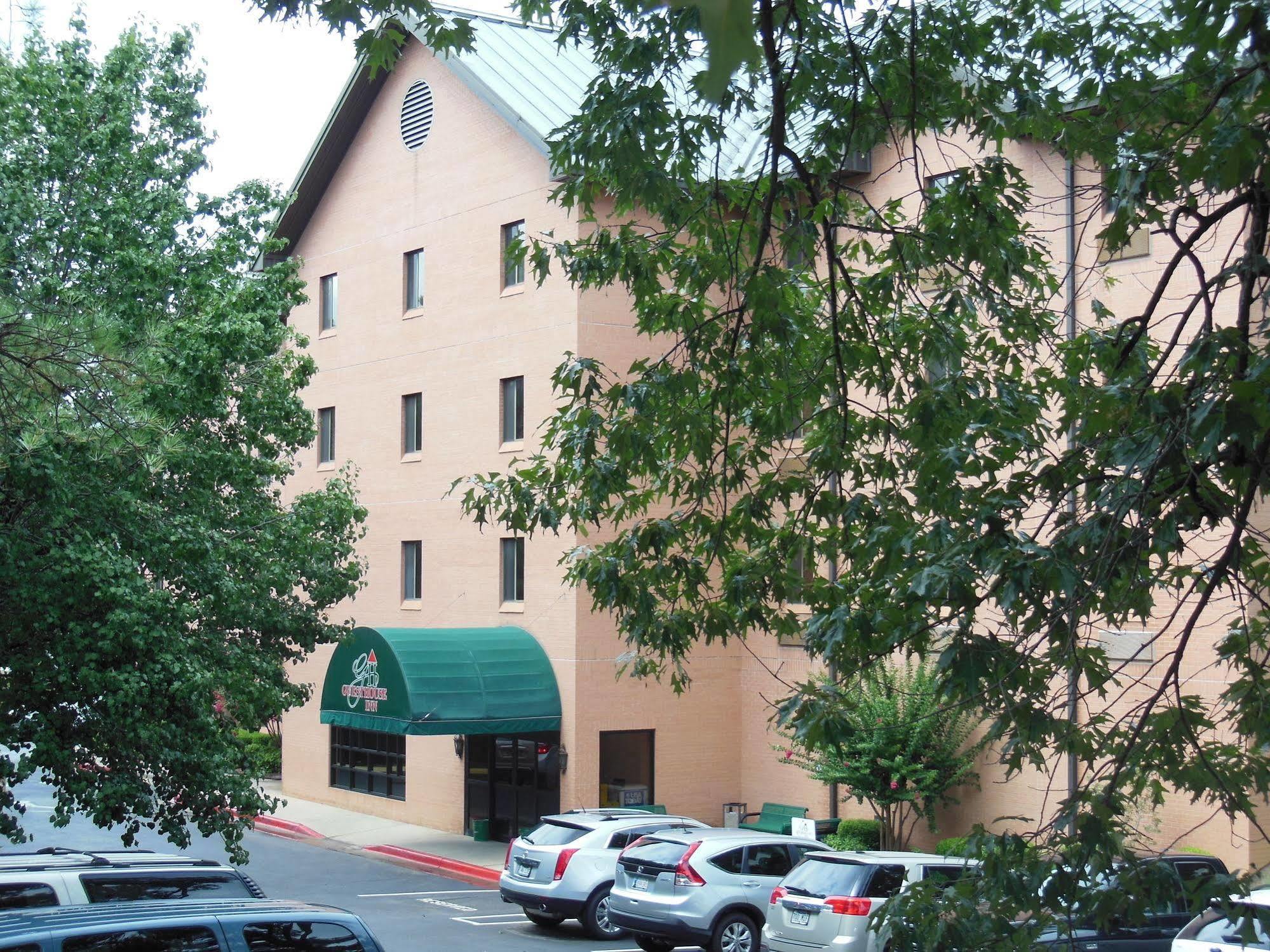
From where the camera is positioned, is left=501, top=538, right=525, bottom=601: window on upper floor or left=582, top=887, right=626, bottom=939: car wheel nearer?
left=582, top=887, right=626, bottom=939: car wheel

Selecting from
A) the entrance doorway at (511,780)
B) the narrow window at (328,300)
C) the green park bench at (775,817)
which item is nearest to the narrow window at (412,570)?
the entrance doorway at (511,780)

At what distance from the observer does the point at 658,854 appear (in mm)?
16688

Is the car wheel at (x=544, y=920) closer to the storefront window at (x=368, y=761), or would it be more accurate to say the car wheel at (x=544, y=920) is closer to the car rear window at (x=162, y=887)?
the car rear window at (x=162, y=887)

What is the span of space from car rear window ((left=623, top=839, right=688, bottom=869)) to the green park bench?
815cm

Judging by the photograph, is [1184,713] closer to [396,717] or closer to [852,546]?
[852,546]

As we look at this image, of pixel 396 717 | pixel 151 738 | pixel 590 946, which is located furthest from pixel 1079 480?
pixel 396 717

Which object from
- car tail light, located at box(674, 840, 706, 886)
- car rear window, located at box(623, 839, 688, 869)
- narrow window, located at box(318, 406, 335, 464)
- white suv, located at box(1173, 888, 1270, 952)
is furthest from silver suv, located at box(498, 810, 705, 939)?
narrow window, located at box(318, 406, 335, 464)

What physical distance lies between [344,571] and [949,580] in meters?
15.4

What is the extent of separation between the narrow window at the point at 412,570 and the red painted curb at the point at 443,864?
5.60 meters

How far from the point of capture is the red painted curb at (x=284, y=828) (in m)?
28.2

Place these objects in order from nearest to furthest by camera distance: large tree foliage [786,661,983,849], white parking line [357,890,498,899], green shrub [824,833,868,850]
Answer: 1. large tree foliage [786,661,983,849]
2. white parking line [357,890,498,899]
3. green shrub [824,833,868,850]

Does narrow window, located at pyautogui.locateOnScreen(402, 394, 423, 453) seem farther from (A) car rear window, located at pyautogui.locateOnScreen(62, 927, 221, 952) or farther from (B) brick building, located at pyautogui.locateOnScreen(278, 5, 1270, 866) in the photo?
(A) car rear window, located at pyautogui.locateOnScreen(62, 927, 221, 952)

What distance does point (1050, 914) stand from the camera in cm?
546

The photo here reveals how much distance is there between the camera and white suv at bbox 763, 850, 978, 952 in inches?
557
